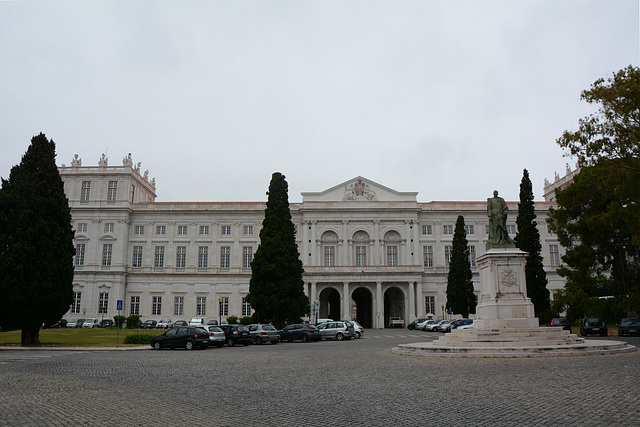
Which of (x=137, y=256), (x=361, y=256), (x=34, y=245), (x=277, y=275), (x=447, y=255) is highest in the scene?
(x=137, y=256)

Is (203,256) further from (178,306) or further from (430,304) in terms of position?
(430,304)

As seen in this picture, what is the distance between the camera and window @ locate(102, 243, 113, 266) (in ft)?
216

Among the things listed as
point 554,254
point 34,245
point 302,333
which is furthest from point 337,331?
point 554,254

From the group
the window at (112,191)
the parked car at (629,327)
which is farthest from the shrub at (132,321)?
the parked car at (629,327)

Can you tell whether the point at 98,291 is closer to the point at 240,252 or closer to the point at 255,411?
the point at 240,252

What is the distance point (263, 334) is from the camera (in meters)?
31.8

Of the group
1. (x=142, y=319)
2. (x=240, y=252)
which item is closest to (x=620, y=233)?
(x=240, y=252)

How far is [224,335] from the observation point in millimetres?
29734

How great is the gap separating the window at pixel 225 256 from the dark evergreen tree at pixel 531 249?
3854cm

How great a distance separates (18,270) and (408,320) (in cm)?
4540

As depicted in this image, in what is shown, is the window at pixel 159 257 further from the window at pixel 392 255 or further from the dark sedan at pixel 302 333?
the dark sedan at pixel 302 333

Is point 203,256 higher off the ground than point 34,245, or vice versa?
point 203,256

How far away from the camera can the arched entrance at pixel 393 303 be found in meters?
65.9

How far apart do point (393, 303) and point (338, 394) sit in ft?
195
